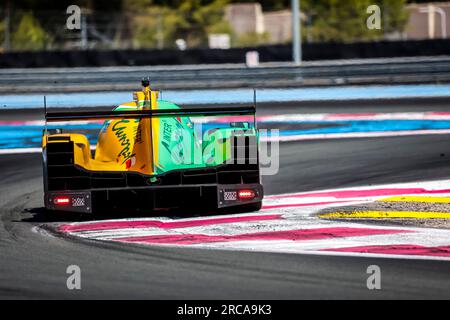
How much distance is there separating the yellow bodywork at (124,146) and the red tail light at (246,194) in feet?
2.93

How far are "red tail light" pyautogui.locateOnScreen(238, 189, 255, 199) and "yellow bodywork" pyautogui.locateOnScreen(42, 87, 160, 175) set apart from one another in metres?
0.89

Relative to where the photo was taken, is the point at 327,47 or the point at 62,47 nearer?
the point at 327,47

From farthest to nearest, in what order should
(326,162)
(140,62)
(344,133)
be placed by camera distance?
(140,62), (344,133), (326,162)

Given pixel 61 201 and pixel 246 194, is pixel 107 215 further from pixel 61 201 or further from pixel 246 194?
pixel 246 194

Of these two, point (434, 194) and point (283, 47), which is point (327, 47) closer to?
point (283, 47)

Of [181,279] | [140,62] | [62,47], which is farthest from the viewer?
[62,47]

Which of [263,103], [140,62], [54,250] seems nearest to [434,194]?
[54,250]

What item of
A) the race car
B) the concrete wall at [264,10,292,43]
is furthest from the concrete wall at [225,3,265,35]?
the race car

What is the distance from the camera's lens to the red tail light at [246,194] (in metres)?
9.98

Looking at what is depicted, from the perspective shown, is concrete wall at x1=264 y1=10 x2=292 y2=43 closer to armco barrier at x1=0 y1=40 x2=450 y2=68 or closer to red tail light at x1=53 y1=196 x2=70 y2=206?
armco barrier at x1=0 y1=40 x2=450 y2=68

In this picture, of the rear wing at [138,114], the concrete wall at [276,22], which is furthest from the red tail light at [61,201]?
the concrete wall at [276,22]

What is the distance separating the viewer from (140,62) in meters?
32.3

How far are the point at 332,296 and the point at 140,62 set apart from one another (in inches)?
1026
